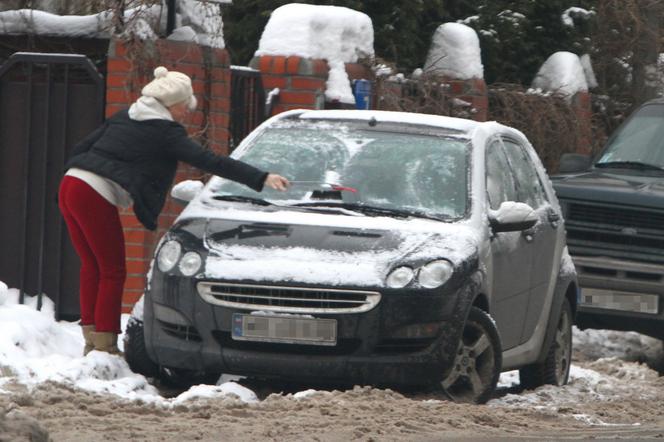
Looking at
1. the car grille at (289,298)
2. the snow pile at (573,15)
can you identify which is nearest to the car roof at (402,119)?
the car grille at (289,298)

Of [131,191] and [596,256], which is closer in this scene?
[131,191]

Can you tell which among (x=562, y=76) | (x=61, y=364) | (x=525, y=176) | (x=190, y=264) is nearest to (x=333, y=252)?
(x=190, y=264)

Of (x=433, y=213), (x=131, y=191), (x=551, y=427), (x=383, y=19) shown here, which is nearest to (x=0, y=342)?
(x=131, y=191)

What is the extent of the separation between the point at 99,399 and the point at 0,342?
4.82ft

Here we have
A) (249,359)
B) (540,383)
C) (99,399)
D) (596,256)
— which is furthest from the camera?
(596,256)

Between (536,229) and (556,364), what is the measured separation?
2.87ft

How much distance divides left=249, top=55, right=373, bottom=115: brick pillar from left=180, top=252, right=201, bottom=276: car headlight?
4545mm

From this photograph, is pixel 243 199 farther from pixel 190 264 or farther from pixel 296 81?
pixel 296 81

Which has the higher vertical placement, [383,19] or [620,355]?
[383,19]

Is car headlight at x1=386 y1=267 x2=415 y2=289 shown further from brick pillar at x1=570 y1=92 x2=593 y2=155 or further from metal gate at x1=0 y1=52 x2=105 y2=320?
brick pillar at x1=570 y1=92 x2=593 y2=155

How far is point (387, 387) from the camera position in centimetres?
888

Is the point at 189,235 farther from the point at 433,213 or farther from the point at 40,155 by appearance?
the point at 40,155

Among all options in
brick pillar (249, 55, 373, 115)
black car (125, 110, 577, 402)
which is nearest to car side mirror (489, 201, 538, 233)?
black car (125, 110, 577, 402)

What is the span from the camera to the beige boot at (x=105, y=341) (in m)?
9.46
